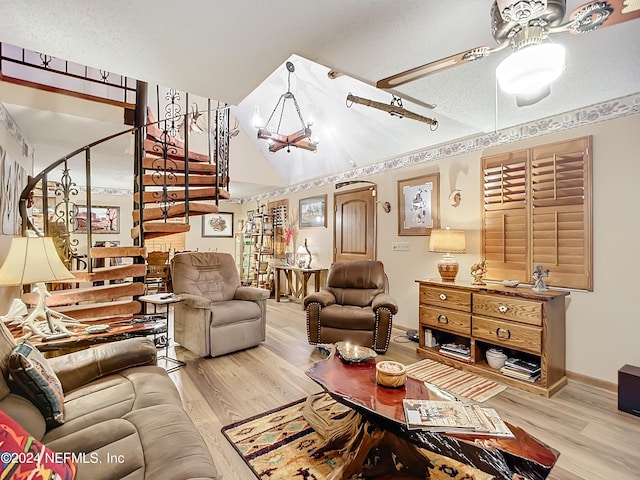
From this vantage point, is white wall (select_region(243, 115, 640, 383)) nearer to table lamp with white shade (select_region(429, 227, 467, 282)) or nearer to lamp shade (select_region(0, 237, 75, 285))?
table lamp with white shade (select_region(429, 227, 467, 282))

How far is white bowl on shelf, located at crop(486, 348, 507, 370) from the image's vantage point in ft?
9.25

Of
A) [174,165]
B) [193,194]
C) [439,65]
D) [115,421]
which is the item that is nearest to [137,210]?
[193,194]

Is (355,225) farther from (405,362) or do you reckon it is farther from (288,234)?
(405,362)

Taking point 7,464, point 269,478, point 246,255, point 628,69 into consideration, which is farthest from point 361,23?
point 246,255

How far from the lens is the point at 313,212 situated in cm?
580

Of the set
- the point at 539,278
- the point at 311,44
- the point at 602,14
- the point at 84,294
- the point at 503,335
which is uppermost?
the point at 311,44

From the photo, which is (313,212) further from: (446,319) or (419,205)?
(446,319)

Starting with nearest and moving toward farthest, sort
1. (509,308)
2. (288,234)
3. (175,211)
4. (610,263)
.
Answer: (610,263) → (509,308) → (175,211) → (288,234)

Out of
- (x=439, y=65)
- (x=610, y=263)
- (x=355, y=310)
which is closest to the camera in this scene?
(x=439, y=65)

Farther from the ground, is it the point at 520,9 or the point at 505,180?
the point at 520,9

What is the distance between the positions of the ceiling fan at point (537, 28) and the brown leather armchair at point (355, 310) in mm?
2324

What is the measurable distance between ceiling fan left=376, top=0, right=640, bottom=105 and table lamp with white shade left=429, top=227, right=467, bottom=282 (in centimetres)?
201

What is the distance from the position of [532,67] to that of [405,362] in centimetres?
269

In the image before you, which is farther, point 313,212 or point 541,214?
point 313,212
